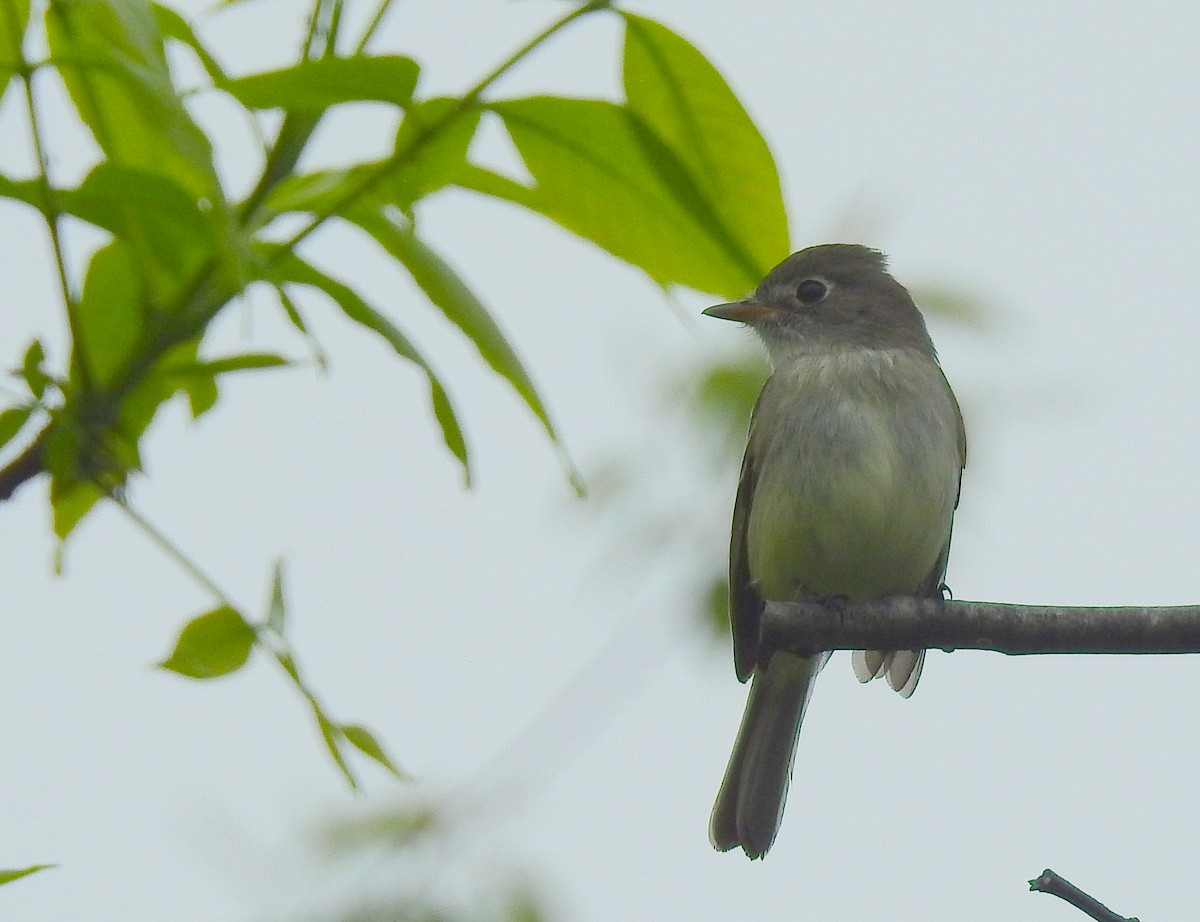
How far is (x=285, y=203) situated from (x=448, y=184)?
26 centimetres

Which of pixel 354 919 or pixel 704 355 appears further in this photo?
pixel 704 355

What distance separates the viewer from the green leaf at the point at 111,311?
88.1 inches

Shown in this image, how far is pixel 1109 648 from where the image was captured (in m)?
2.28

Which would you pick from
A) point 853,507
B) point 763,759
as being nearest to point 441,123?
point 853,507

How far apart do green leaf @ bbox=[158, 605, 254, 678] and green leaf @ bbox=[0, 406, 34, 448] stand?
14.0 inches

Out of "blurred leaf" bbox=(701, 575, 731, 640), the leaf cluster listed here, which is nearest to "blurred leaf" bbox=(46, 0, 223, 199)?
the leaf cluster

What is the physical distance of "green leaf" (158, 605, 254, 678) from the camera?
204 cm

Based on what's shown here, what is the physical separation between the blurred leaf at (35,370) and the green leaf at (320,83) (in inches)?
17.4

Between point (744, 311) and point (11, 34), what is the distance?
3.83 metres

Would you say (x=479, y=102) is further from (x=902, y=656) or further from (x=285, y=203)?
(x=902, y=656)

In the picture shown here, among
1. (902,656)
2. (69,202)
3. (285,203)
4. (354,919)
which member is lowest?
(354,919)

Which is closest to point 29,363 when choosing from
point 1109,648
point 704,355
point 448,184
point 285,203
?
point 285,203

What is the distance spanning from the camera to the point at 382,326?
6.64 feet

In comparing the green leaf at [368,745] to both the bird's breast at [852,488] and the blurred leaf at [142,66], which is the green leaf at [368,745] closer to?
the blurred leaf at [142,66]
